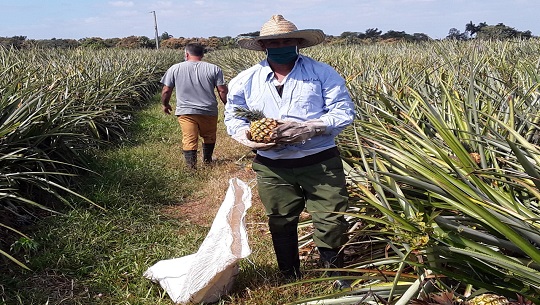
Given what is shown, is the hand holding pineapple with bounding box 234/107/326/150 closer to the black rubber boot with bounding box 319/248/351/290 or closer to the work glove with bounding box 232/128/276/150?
the work glove with bounding box 232/128/276/150

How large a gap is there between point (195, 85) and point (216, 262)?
3.91 meters

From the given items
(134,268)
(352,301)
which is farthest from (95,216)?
(352,301)

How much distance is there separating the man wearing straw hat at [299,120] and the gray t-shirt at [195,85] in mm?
3424

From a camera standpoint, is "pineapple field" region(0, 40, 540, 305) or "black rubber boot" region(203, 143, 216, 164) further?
"black rubber boot" region(203, 143, 216, 164)

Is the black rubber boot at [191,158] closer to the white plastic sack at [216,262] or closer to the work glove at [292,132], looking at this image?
the white plastic sack at [216,262]

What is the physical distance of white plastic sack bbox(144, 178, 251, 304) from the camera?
312 cm

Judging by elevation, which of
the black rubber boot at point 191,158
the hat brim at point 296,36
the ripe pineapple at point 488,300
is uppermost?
the hat brim at point 296,36

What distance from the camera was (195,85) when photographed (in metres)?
6.71

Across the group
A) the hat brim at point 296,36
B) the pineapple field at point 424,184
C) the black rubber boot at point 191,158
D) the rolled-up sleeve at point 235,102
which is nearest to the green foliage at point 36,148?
the pineapple field at point 424,184

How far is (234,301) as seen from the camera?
3.24 meters

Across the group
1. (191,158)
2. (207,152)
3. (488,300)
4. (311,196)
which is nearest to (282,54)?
(311,196)

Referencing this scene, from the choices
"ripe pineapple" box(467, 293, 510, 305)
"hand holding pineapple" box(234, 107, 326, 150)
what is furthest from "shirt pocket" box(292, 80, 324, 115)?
"ripe pineapple" box(467, 293, 510, 305)

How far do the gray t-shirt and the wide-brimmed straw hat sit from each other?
338 centimetres

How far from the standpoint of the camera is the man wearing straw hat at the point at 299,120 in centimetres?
316
